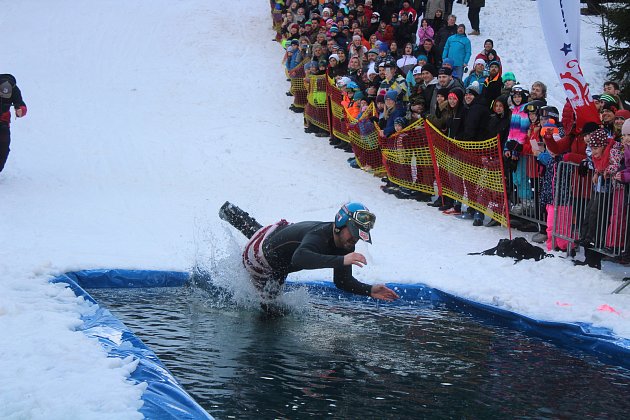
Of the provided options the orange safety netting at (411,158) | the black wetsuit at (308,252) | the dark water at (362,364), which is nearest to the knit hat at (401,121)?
the orange safety netting at (411,158)

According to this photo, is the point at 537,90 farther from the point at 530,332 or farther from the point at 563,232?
the point at 530,332

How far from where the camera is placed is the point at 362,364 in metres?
6.77

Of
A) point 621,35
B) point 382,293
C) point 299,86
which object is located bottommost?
point 382,293

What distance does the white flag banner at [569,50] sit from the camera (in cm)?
1030

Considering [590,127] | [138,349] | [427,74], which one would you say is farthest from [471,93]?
[138,349]

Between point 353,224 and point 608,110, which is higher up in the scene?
point 608,110

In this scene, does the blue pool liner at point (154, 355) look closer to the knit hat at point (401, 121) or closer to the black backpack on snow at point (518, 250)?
the black backpack on snow at point (518, 250)

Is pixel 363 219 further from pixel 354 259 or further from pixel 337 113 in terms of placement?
Answer: pixel 337 113

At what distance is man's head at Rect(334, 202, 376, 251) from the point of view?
702cm

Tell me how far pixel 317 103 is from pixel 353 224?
12.6 m

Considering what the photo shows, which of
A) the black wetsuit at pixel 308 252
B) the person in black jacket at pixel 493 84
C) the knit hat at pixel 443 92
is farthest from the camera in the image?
the person in black jacket at pixel 493 84

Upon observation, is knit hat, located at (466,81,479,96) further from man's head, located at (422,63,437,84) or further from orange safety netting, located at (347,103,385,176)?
orange safety netting, located at (347,103,385,176)

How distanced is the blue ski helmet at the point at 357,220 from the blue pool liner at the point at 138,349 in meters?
1.92

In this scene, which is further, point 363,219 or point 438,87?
point 438,87
